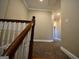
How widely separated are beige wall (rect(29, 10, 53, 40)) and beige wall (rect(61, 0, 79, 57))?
3196mm

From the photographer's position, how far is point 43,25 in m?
6.90

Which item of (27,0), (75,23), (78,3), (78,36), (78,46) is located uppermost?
(27,0)

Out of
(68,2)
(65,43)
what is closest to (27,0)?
(68,2)

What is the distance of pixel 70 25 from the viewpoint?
3.46 m

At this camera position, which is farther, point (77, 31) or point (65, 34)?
point (65, 34)

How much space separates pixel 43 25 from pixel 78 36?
387cm

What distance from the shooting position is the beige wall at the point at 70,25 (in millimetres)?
3265

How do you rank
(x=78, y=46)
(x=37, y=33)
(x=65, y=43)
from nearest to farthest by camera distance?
(x=78, y=46), (x=65, y=43), (x=37, y=33)

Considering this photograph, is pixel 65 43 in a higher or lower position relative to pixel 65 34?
lower

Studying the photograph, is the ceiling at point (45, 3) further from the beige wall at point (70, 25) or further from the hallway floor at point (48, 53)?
the hallway floor at point (48, 53)

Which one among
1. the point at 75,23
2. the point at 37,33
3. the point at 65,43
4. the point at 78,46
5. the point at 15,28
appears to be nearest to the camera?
the point at 15,28

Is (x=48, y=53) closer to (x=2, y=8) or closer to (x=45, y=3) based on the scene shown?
(x=2, y=8)

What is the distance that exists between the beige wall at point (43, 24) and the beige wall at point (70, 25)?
3.20 m

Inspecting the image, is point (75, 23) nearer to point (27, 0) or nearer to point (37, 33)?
point (27, 0)
